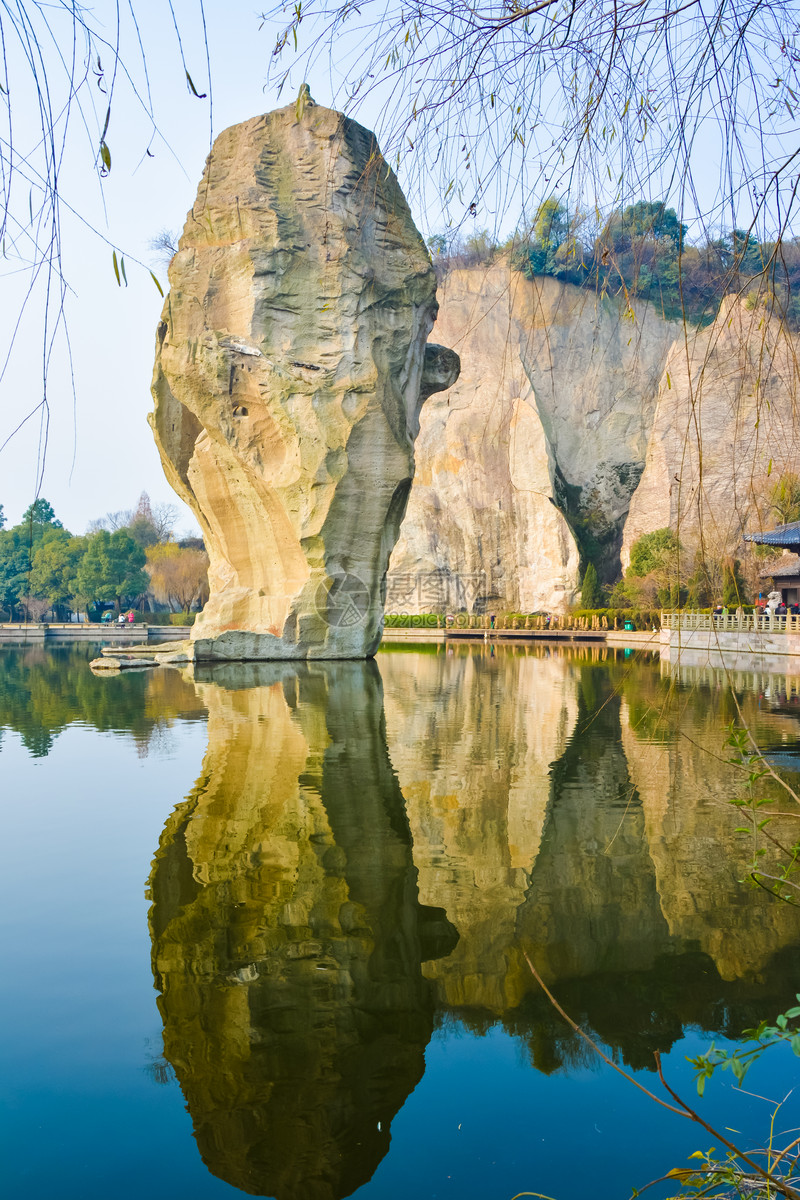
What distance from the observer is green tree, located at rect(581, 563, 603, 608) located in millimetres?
37531

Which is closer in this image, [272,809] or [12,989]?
[12,989]

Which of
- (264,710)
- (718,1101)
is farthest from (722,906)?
(264,710)

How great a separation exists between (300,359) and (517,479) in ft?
72.6

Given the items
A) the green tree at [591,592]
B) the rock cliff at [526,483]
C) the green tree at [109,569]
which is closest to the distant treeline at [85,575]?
the green tree at [109,569]

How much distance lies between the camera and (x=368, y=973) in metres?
3.10

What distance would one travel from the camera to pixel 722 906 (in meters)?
3.85

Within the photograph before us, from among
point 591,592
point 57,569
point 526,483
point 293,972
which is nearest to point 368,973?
point 293,972

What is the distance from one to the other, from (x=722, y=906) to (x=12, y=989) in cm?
290

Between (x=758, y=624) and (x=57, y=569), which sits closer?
(x=758, y=624)

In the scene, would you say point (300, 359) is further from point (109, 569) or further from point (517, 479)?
point (109, 569)

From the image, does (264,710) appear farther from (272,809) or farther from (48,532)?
(48,532)

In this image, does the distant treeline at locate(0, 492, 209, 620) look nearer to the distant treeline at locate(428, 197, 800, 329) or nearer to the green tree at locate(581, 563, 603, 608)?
the green tree at locate(581, 563, 603, 608)

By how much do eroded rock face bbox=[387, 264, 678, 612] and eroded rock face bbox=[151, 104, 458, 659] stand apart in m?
18.0

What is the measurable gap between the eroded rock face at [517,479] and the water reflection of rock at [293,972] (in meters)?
33.7
